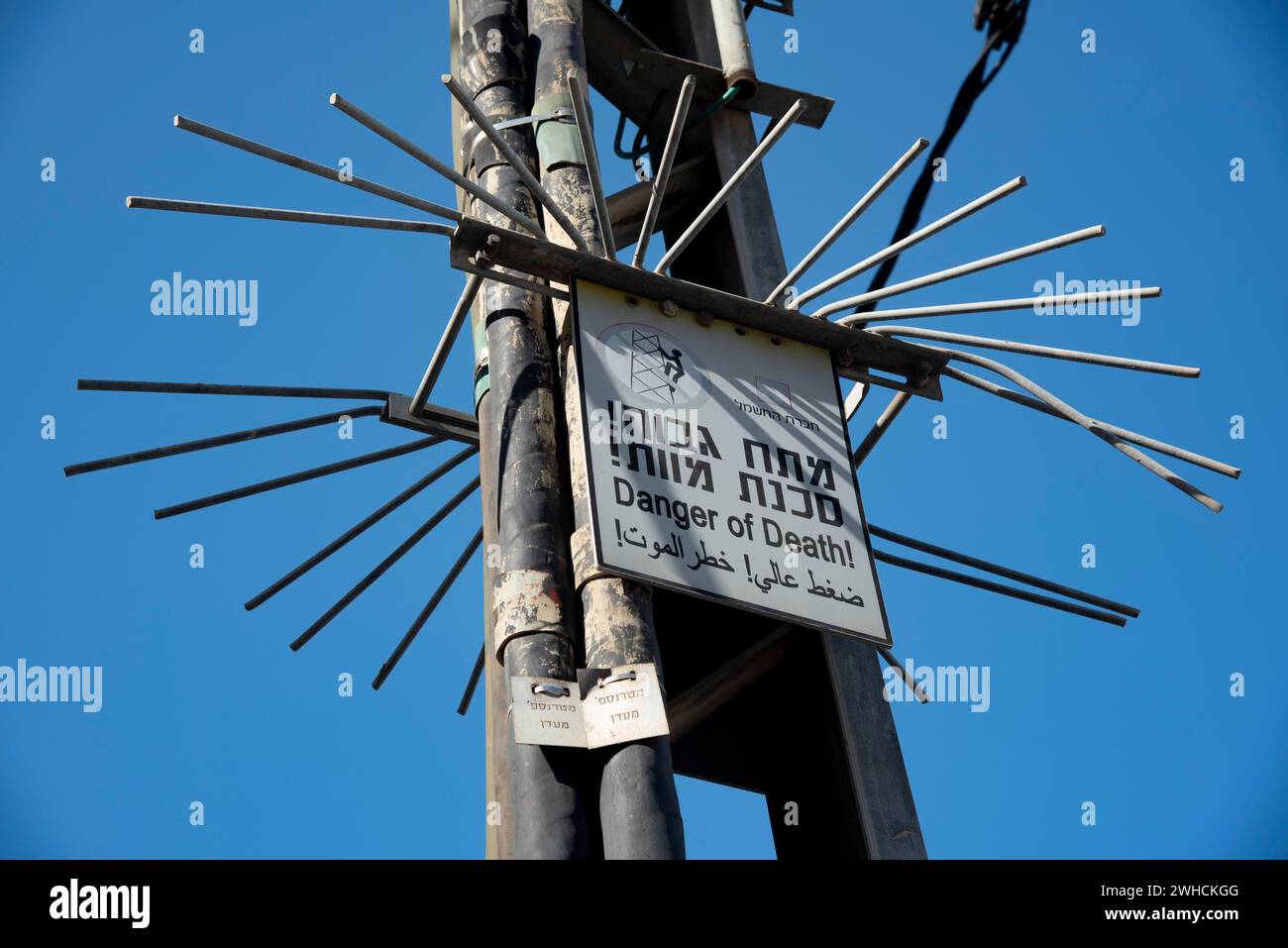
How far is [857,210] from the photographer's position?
1003 cm

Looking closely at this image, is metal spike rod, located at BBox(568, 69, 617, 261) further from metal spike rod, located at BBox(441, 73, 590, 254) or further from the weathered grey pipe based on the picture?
the weathered grey pipe

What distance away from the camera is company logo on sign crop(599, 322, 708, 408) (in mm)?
9570

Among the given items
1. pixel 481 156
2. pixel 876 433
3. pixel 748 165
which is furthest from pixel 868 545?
pixel 481 156

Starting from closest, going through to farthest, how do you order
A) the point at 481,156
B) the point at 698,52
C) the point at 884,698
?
the point at 884,698, the point at 481,156, the point at 698,52

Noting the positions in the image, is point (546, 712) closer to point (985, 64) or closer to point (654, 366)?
point (654, 366)

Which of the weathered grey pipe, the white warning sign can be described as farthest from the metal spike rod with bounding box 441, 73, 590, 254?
the weathered grey pipe

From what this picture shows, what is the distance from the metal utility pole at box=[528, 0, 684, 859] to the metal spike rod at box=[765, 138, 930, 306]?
1.16 meters

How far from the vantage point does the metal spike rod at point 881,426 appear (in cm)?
1073

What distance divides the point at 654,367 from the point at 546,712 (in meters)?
2.21

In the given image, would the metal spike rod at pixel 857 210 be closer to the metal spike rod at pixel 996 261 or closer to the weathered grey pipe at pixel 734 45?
the metal spike rod at pixel 996 261

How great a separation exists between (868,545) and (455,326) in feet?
8.83
